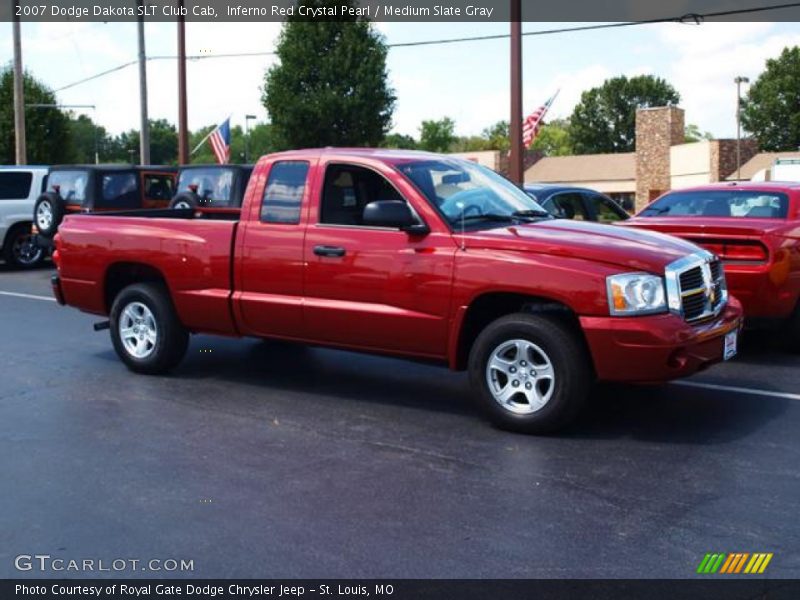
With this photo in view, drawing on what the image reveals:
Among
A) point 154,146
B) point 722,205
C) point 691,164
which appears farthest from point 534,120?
point 154,146

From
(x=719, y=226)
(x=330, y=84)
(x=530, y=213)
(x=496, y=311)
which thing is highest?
(x=330, y=84)

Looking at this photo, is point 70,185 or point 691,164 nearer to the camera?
point 70,185

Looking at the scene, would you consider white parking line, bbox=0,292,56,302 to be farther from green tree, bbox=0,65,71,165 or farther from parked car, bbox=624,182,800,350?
green tree, bbox=0,65,71,165

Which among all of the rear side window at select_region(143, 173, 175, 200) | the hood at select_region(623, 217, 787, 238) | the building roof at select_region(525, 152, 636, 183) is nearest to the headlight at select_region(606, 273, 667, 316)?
the hood at select_region(623, 217, 787, 238)

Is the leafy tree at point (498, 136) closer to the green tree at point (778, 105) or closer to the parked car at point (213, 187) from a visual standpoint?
the green tree at point (778, 105)

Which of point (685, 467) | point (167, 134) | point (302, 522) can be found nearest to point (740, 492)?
point (685, 467)

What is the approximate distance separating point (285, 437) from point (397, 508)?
5.24 ft

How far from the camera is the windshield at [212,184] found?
16.7 meters

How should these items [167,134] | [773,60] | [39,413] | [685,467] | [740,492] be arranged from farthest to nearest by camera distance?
[167,134] → [773,60] → [39,413] → [685,467] → [740,492]

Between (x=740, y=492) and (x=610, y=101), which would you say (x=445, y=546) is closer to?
(x=740, y=492)

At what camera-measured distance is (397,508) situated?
16.3 feet

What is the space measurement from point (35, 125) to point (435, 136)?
63.1 meters

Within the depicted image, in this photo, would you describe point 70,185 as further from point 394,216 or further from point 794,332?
point 794,332

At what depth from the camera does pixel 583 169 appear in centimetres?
7112
